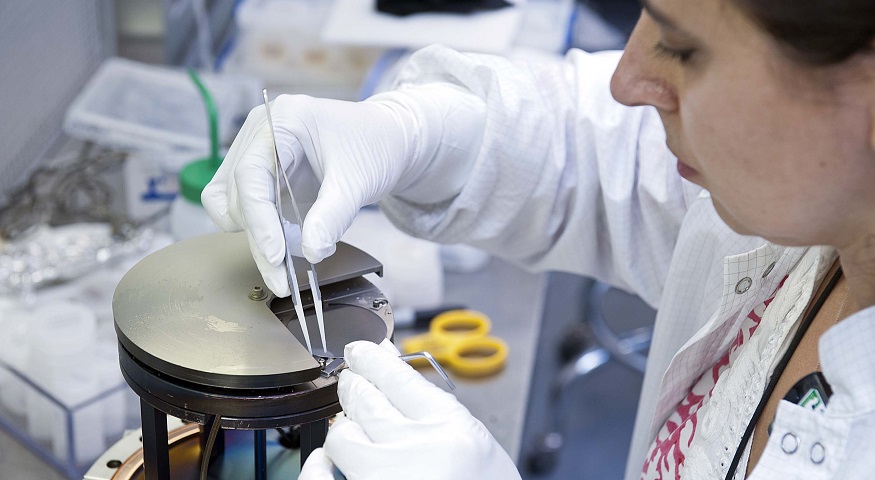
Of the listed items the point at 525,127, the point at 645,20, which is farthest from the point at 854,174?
the point at 525,127

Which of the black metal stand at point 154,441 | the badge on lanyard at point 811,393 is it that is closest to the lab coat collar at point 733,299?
the badge on lanyard at point 811,393

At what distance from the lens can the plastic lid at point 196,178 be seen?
139cm

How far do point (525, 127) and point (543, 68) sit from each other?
0.37 feet

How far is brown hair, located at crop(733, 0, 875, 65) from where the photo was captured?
22.6 inches

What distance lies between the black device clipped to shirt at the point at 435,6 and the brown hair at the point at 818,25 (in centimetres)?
149

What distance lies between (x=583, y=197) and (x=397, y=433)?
51cm

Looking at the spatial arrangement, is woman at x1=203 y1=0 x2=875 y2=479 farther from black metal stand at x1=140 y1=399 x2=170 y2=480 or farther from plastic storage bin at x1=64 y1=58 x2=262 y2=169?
plastic storage bin at x1=64 y1=58 x2=262 y2=169

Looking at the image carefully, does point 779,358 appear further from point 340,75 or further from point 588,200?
point 340,75

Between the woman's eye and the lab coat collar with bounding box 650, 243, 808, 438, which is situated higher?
the woman's eye

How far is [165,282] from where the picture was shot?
0.81 meters

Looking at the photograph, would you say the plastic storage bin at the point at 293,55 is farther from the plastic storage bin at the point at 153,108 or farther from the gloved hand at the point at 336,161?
the gloved hand at the point at 336,161

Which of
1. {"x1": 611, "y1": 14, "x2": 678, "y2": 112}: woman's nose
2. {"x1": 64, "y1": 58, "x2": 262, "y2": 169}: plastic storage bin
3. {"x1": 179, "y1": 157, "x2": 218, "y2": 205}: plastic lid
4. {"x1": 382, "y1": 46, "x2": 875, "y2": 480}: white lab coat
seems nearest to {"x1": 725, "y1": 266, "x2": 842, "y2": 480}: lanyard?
{"x1": 382, "y1": 46, "x2": 875, "y2": 480}: white lab coat

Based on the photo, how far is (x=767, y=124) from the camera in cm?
66

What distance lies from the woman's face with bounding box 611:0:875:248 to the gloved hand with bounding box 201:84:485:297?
34 cm
